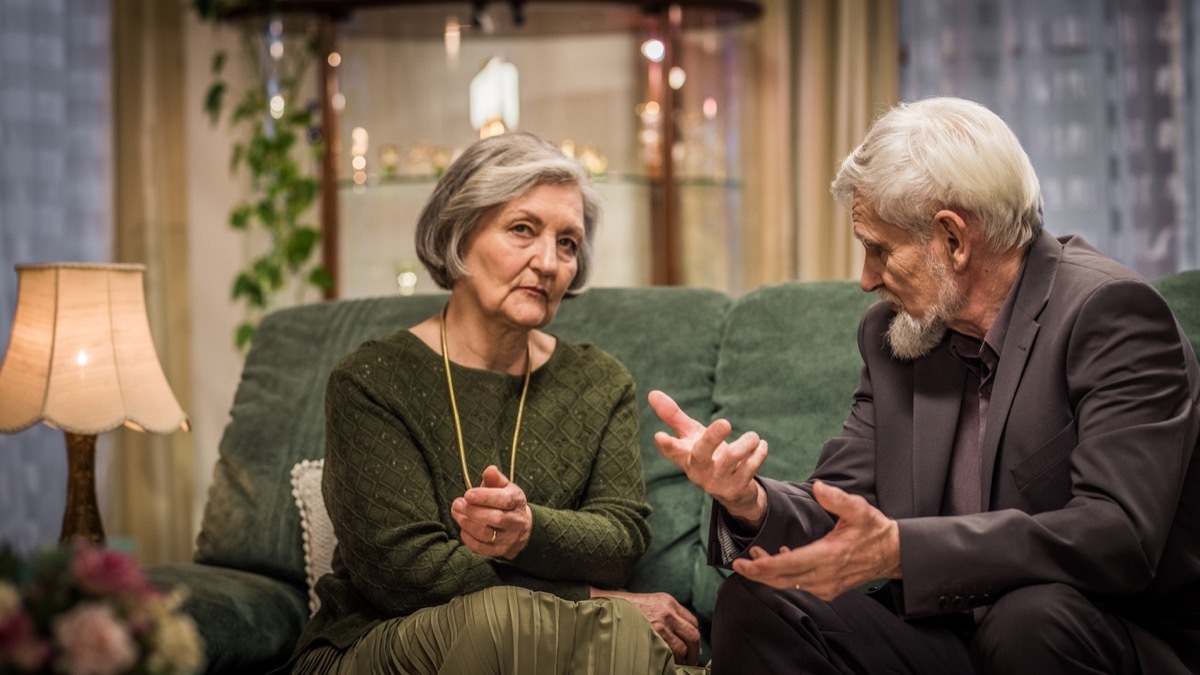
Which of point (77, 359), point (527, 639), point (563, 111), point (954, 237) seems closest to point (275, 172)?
point (563, 111)

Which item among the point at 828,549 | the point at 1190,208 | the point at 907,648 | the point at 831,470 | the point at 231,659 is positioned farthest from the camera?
the point at 1190,208

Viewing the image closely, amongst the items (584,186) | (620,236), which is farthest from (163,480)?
(584,186)

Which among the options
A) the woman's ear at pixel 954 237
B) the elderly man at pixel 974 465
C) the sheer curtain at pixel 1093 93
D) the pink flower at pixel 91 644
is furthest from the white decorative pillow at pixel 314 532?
the sheer curtain at pixel 1093 93

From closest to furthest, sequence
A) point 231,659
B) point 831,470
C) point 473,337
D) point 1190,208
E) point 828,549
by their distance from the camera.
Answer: point 828,549, point 831,470, point 231,659, point 473,337, point 1190,208

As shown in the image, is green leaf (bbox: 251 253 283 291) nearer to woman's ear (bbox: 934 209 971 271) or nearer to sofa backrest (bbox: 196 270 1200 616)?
sofa backrest (bbox: 196 270 1200 616)

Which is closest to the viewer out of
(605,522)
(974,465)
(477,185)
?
(974,465)

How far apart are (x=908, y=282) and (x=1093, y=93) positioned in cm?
247

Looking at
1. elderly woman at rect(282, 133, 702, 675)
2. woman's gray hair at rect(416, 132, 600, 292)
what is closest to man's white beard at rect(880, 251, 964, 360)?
elderly woman at rect(282, 133, 702, 675)

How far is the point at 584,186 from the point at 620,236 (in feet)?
5.30

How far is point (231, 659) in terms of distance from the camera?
209 cm

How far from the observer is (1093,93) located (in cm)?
395

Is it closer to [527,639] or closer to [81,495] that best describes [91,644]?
[527,639]

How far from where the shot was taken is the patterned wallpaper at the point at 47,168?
3.69 m

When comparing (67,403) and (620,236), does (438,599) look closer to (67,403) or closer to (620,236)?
(67,403)
